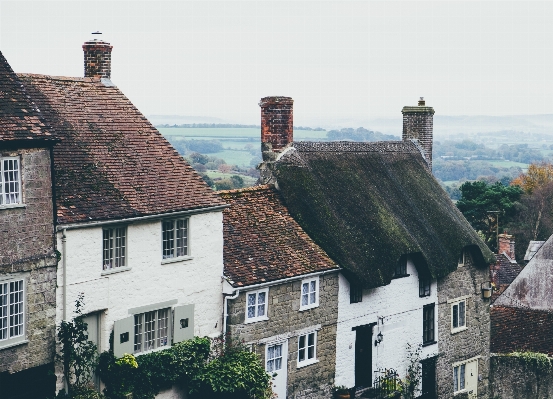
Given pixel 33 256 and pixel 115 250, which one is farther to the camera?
pixel 115 250

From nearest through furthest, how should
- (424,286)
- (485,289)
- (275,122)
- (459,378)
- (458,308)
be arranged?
1. (275,122)
2. (424,286)
3. (458,308)
4. (459,378)
5. (485,289)

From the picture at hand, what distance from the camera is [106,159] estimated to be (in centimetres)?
2383

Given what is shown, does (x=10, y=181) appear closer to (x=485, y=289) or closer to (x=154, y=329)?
(x=154, y=329)

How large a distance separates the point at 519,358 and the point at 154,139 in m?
17.9

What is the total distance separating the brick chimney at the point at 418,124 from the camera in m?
37.9

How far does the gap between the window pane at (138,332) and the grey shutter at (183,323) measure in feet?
3.26

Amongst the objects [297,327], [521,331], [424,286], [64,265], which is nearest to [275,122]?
[297,327]

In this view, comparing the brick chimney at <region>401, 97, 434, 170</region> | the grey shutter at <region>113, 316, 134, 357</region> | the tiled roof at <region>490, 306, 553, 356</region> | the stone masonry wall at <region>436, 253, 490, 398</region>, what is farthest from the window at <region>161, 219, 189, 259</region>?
the tiled roof at <region>490, 306, 553, 356</region>

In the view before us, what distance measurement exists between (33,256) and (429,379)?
17492mm

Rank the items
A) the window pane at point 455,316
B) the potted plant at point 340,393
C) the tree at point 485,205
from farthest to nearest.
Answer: the tree at point 485,205 → the window pane at point 455,316 → the potted plant at point 340,393

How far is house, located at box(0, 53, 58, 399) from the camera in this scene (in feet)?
66.3

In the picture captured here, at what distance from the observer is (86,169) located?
23.0 metres

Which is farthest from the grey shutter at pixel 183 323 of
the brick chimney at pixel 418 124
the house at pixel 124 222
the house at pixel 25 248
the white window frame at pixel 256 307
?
the brick chimney at pixel 418 124

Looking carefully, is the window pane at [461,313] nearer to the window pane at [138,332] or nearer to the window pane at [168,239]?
the window pane at [168,239]
